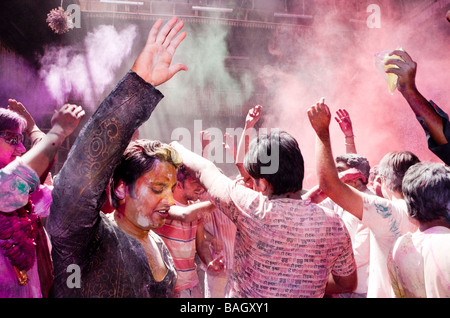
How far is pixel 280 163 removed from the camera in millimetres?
1688

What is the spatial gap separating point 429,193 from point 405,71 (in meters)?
0.92

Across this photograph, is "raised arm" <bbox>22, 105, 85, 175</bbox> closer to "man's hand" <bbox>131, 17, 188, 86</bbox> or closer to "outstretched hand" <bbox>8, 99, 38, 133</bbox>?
"man's hand" <bbox>131, 17, 188, 86</bbox>

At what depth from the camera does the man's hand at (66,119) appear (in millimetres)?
1603

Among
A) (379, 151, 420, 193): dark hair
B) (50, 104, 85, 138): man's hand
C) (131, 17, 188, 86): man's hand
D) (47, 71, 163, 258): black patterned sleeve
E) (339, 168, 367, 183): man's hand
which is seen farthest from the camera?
(339, 168, 367, 183): man's hand

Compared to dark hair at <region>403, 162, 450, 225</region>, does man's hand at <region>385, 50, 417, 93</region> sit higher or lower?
higher

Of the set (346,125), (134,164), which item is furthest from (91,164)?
(346,125)

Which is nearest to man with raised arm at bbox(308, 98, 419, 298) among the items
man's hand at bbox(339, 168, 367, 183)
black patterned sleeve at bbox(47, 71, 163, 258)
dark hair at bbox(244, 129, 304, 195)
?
dark hair at bbox(244, 129, 304, 195)

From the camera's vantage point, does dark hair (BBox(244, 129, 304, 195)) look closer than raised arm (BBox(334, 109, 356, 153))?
Yes

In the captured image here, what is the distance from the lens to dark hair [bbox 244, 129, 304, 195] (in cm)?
168

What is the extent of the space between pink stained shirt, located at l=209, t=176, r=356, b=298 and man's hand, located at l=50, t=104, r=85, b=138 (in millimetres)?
729

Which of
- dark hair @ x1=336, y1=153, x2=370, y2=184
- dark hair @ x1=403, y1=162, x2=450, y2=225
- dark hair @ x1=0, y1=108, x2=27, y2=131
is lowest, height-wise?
dark hair @ x1=403, y1=162, x2=450, y2=225

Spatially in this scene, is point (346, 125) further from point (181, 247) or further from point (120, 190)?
point (120, 190)
